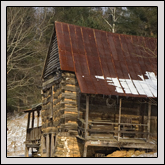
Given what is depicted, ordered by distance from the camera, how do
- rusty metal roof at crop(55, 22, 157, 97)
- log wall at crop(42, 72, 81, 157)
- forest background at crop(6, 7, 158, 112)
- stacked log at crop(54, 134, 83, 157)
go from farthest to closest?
forest background at crop(6, 7, 158, 112) < log wall at crop(42, 72, 81, 157) < stacked log at crop(54, 134, 83, 157) < rusty metal roof at crop(55, 22, 157, 97)

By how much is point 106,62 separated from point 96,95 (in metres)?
2.37

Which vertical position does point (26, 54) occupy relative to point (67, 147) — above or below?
above

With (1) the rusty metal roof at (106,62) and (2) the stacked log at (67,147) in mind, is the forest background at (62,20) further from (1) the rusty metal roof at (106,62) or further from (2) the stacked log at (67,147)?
(2) the stacked log at (67,147)

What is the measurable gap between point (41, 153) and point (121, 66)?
7545 millimetres

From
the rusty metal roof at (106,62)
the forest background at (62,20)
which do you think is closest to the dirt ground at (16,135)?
the forest background at (62,20)

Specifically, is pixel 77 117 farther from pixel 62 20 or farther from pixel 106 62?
pixel 62 20

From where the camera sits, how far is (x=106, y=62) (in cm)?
2056

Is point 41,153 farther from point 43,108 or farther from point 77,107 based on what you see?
point 77,107

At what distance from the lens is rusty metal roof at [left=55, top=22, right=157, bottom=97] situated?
18.8 metres

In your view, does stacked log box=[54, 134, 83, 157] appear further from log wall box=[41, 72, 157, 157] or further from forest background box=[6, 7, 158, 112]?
forest background box=[6, 7, 158, 112]

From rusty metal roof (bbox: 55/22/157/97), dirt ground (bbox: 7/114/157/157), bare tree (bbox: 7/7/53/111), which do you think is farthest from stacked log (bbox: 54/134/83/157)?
bare tree (bbox: 7/7/53/111)

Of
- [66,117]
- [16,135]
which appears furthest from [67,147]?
[16,135]

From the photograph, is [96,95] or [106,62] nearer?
[96,95]

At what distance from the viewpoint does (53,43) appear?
22484mm
